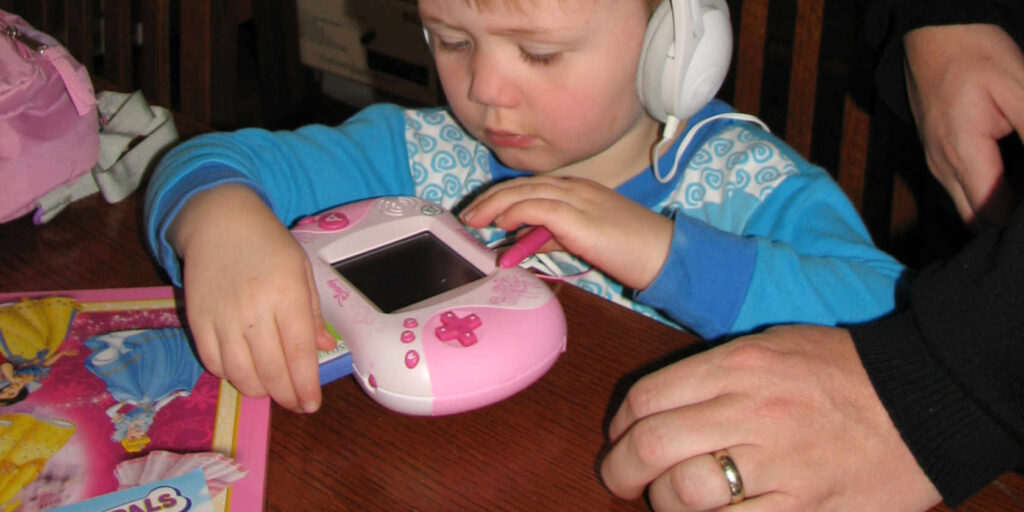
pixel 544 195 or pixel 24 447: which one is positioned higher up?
pixel 544 195

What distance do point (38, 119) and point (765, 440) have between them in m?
Result: 0.71

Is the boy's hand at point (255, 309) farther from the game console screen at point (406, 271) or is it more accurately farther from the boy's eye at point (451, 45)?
the boy's eye at point (451, 45)

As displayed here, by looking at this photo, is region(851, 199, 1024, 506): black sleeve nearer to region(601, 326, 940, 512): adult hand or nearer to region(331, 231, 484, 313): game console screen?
region(601, 326, 940, 512): adult hand

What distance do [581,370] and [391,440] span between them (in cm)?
15

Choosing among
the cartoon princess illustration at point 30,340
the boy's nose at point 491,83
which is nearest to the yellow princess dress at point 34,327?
the cartoon princess illustration at point 30,340

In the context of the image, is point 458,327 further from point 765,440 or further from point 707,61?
point 707,61

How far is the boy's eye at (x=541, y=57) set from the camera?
2.84 ft

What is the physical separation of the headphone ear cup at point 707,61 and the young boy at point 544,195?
0.18ft

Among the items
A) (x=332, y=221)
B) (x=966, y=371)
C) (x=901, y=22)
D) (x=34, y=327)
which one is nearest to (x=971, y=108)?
(x=901, y=22)

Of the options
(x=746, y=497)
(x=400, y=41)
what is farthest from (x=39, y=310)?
(x=400, y=41)

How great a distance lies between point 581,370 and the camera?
0.72 meters

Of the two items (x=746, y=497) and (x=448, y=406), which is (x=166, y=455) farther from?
(x=746, y=497)

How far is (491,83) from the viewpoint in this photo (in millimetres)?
866

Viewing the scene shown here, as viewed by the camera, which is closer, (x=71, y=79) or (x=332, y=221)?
(x=332, y=221)
